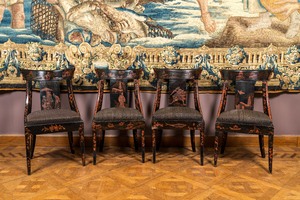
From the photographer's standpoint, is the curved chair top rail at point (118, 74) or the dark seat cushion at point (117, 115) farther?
the curved chair top rail at point (118, 74)

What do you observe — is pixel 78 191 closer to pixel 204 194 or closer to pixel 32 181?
pixel 32 181

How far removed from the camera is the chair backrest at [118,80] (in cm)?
331

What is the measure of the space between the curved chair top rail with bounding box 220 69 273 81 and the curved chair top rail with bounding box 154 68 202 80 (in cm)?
32

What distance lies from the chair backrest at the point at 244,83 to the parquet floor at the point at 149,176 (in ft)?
2.07

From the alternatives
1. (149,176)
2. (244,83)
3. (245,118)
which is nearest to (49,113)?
(149,176)

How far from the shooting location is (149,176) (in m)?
2.74

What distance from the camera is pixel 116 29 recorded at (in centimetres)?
351

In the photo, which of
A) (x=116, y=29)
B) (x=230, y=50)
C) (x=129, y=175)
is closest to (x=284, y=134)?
(x=230, y=50)

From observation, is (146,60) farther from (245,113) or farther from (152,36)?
(245,113)

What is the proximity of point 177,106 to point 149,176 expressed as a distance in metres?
0.94

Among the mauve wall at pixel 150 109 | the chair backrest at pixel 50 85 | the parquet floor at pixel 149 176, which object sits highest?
the chair backrest at pixel 50 85

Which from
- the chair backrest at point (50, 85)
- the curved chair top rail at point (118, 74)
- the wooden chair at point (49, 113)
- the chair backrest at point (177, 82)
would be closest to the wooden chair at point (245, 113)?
the chair backrest at point (177, 82)

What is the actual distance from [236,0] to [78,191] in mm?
2772

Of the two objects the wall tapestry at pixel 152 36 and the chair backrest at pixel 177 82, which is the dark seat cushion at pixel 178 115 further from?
the wall tapestry at pixel 152 36
